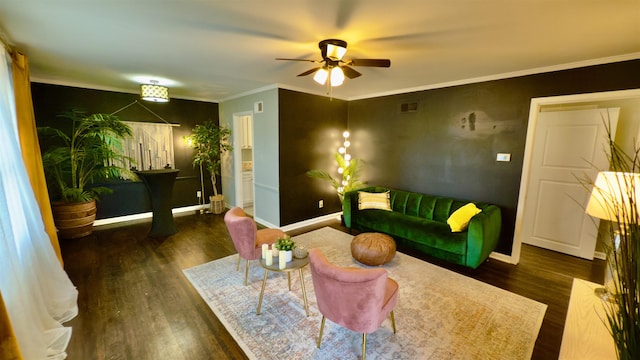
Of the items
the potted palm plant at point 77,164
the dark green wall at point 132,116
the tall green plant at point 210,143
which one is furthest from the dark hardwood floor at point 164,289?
the tall green plant at point 210,143

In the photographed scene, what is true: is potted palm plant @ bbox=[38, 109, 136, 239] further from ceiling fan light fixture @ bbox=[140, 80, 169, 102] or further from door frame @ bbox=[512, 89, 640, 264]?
door frame @ bbox=[512, 89, 640, 264]

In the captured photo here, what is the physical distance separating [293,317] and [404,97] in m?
3.78

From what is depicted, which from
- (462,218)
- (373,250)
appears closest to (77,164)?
(373,250)

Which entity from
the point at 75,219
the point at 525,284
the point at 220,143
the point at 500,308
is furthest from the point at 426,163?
the point at 75,219

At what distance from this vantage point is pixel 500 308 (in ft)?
8.01

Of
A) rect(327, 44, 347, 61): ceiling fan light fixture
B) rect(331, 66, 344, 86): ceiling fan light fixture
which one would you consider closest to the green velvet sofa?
rect(331, 66, 344, 86): ceiling fan light fixture

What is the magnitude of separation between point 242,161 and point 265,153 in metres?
1.29

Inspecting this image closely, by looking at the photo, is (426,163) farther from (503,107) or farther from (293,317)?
(293,317)

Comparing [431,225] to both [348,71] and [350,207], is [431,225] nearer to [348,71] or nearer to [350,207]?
[350,207]

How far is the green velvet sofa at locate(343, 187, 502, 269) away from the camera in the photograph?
306 centimetres

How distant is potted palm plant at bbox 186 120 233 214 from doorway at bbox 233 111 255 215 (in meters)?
0.21

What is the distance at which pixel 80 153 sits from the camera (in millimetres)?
4008

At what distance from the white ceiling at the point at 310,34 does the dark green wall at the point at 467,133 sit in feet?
0.67

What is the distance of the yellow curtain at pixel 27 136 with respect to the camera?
2.52 metres
